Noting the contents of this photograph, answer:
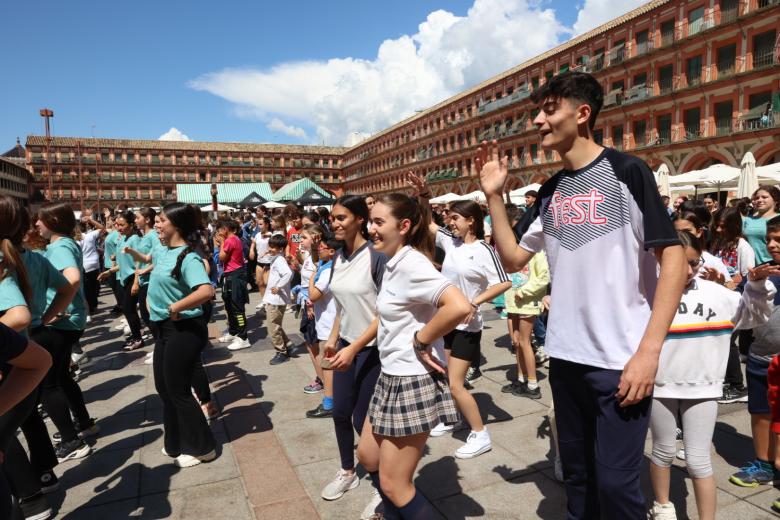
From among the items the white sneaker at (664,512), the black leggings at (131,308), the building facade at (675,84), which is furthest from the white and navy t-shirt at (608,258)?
the building facade at (675,84)

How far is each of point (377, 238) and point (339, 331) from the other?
3.41ft

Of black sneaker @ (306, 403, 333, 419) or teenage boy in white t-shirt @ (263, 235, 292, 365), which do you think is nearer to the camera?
black sneaker @ (306, 403, 333, 419)

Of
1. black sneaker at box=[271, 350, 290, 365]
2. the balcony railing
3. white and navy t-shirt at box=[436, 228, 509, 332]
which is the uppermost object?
the balcony railing

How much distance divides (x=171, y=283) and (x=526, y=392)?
3.59 meters

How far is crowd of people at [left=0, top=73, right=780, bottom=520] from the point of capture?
1897 millimetres

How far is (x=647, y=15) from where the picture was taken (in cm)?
3086

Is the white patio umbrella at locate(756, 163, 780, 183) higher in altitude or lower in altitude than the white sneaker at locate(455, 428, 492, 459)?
higher

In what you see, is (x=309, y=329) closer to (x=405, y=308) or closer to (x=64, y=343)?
(x=64, y=343)

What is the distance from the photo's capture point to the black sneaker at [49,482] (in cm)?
353

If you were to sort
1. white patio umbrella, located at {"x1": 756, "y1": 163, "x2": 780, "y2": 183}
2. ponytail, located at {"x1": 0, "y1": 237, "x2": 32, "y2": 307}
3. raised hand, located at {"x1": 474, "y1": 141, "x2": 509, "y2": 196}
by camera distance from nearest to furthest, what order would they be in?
raised hand, located at {"x1": 474, "y1": 141, "x2": 509, "y2": 196}
ponytail, located at {"x1": 0, "y1": 237, "x2": 32, "y2": 307}
white patio umbrella, located at {"x1": 756, "y1": 163, "x2": 780, "y2": 183}

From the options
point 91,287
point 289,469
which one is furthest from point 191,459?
point 91,287

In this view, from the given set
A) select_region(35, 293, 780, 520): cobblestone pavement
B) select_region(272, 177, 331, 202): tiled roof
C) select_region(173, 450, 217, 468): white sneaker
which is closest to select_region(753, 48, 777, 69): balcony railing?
select_region(272, 177, 331, 202): tiled roof

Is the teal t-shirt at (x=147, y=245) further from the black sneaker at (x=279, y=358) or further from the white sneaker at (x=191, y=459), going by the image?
the white sneaker at (x=191, y=459)

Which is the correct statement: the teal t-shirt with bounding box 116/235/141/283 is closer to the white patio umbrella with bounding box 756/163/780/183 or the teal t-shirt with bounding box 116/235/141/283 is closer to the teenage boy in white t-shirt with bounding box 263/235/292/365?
the teenage boy in white t-shirt with bounding box 263/235/292/365
